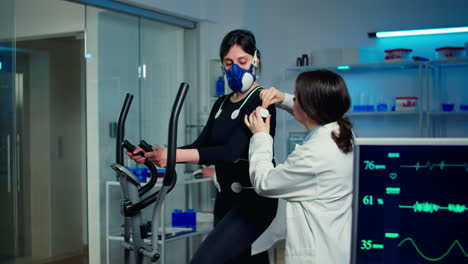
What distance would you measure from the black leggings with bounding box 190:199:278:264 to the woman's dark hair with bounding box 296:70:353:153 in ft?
1.66

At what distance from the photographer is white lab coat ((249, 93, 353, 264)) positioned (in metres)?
1.48

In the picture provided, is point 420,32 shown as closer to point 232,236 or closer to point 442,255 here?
point 232,236

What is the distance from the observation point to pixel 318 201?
4.93ft

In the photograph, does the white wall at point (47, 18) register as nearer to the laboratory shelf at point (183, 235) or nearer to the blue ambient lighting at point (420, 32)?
the laboratory shelf at point (183, 235)

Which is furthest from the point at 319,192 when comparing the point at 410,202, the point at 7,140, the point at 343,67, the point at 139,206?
the point at 343,67

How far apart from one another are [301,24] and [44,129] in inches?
108

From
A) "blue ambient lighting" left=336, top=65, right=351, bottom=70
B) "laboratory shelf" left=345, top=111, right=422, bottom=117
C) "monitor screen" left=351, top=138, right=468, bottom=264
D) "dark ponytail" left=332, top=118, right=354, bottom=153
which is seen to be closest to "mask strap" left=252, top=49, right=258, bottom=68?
"dark ponytail" left=332, top=118, right=354, bottom=153

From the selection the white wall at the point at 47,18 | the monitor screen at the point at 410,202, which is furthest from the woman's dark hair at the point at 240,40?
the white wall at the point at 47,18

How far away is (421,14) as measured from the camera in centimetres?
502

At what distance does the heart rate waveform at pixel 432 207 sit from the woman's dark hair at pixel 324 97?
550 millimetres

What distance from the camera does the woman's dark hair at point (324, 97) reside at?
5.31 ft

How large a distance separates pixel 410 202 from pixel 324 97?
609 mm

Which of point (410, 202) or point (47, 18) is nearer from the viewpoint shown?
point (410, 202)

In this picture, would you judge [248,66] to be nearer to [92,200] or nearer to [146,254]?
[146,254]
